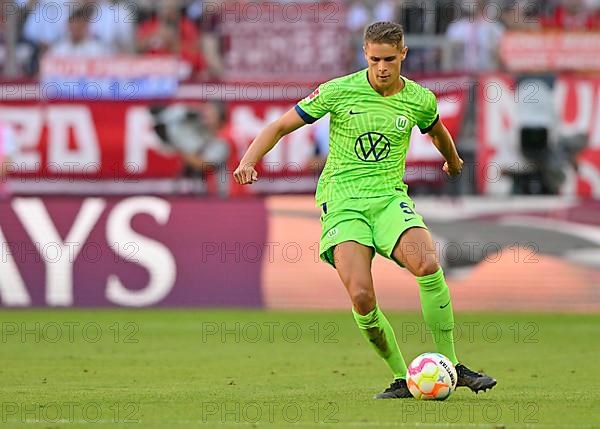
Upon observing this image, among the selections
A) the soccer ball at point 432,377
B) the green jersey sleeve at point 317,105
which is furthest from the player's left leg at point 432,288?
the green jersey sleeve at point 317,105

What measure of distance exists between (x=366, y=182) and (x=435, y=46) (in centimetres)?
1134

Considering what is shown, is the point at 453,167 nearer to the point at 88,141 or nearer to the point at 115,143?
the point at 115,143

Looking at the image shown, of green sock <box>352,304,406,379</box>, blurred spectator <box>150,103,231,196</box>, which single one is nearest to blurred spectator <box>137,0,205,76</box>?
blurred spectator <box>150,103,231,196</box>

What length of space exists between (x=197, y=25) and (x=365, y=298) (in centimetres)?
1217

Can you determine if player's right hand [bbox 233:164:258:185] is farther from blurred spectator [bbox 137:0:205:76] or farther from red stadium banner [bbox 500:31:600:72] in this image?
blurred spectator [bbox 137:0:205:76]

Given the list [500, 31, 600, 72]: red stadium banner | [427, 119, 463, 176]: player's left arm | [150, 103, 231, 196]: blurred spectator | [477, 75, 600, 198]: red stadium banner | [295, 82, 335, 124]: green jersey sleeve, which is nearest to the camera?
[295, 82, 335, 124]: green jersey sleeve

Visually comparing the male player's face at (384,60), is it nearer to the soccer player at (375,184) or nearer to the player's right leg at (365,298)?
the soccer player at (375,184)

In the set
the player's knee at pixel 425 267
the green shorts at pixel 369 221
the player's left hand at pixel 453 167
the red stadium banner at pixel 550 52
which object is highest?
the red stadium banner at pixel 550 52

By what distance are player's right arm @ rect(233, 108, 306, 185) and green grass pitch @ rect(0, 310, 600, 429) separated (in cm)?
152

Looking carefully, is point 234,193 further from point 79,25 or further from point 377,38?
point 377,38

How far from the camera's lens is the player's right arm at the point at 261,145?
28.6 feet

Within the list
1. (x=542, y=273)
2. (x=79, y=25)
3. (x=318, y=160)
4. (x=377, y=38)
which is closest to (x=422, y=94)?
(x=377, y=38)

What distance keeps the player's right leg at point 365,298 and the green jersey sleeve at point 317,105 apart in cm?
91

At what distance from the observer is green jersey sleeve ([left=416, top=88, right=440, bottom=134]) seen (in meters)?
9.16
